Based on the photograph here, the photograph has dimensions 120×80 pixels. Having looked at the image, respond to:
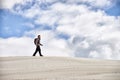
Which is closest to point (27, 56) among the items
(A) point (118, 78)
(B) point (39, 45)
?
(B) point (39, 45)

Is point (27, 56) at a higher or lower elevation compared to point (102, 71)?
higher

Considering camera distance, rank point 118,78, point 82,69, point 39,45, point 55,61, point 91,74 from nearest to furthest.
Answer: point 118,78, point 91,74, point 82,69, point 55,61, point 39,45

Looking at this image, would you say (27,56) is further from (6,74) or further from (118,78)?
(118,78)

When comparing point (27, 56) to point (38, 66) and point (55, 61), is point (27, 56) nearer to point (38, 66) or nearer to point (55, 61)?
point (55, 61)

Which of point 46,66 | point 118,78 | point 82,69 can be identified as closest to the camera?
point 118,78

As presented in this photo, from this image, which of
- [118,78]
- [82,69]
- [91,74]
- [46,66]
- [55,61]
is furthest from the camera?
[55,61]

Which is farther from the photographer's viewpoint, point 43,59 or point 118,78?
point 43,59

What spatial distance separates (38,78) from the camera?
9.43m

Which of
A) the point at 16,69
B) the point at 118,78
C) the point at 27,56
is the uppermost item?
the point at 27,56

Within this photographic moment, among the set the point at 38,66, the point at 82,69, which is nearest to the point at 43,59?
the point at 38,66

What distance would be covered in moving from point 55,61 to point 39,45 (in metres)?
1.68

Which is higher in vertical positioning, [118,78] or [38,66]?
[38,66]

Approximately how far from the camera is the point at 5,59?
45.5 ft

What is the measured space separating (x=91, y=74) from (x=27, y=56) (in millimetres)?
5170
